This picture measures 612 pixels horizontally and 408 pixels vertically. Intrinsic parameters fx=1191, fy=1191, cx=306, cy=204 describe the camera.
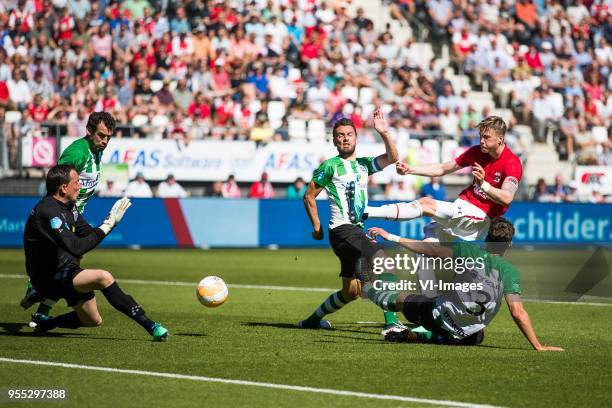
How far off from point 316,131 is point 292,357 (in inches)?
785

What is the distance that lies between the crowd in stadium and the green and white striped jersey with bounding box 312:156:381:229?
51.2ft

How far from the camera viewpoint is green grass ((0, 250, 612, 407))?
8625 mm

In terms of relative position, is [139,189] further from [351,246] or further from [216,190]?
[351,246]

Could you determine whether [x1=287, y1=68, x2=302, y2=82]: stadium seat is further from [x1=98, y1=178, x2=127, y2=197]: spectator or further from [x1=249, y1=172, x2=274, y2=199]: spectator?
[x1=98, y1=178, x2=127, y2=197]: spectator

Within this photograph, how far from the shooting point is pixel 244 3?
33.0 meters

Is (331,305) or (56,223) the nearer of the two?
(56,223)

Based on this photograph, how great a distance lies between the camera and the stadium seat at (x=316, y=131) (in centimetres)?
3012

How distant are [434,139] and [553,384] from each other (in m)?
23.0

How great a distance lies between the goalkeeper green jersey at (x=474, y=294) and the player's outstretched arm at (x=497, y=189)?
22.8 inches

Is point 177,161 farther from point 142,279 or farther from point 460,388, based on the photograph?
point 460,388

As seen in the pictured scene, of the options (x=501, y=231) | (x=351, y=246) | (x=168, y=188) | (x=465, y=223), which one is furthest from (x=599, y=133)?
(x=501, y=231)

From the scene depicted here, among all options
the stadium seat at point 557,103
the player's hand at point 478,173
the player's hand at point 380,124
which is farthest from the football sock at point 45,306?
the stadium seat at point 557,103

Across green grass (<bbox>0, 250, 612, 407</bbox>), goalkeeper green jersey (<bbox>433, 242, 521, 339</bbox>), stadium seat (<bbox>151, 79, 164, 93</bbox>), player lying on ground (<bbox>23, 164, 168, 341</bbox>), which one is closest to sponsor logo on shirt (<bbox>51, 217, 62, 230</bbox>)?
player lying on ground (<bbox>23, 164, 168, 341</bbox>)

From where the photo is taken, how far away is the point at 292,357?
10.6 metres
